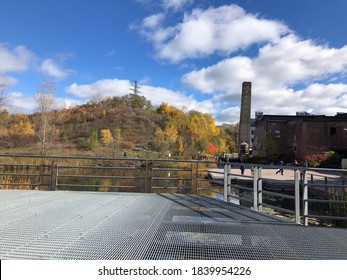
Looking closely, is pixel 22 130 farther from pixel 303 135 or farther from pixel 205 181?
pixel 205 181

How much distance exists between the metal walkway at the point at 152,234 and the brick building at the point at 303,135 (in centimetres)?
3248

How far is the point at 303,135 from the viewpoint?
34.5 meters

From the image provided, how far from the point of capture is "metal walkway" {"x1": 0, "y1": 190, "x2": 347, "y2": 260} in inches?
109

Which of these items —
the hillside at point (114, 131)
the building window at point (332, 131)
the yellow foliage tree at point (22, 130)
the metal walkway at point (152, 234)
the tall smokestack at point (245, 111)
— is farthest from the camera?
the yellow foliage tree at point (22, 130)

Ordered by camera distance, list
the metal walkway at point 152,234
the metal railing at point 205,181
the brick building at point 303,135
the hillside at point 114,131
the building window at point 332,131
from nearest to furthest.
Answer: the metal walkway at point 152,234 < the metal railing at point 205,181 < the brick building at point 303,135 < the building window at point 332,131 < the hillside at point 114,131

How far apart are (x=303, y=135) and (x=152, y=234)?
115 ft

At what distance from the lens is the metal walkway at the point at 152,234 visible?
277 centimetres

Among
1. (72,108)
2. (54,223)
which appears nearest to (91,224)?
(54,223)

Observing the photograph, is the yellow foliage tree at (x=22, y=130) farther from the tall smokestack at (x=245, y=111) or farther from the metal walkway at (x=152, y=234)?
the metal walkway at (x=152, y=234)

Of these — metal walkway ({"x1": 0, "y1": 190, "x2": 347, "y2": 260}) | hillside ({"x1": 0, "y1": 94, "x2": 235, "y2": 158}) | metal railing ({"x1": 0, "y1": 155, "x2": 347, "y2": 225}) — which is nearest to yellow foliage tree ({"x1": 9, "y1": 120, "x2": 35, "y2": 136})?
hillside ({"x1": 0, "y1": 94, "x2": 235, "y2": 158})

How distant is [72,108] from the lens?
84.4 m

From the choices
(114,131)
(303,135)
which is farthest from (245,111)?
(114,131)

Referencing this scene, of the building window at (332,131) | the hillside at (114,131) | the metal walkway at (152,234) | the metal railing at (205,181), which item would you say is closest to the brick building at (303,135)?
the building window at (332,131)
